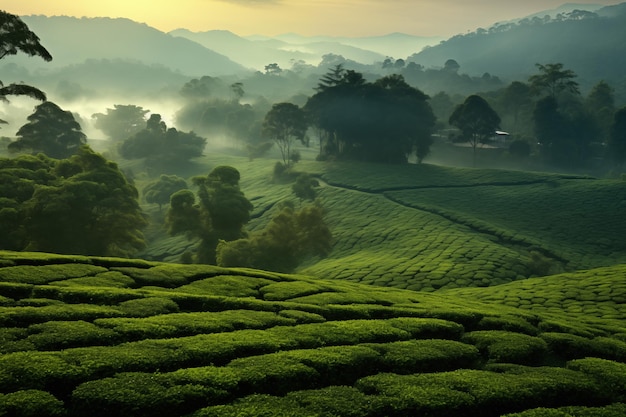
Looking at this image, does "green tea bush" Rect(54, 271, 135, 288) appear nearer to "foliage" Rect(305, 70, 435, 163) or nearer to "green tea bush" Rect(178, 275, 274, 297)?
"green tea bush" Rect(178, 275, 274, 297)

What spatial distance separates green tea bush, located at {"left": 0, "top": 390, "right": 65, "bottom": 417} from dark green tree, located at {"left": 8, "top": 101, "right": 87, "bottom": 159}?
97357 millimetres

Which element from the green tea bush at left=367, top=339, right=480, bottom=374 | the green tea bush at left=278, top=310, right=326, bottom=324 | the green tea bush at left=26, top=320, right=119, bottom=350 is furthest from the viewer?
the green tea bush at left=278, top=310, right=326, bottom=324

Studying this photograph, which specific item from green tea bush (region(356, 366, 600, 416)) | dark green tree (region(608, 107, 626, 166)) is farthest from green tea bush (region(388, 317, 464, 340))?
dark green tree (region(608, 107, 626, 166))

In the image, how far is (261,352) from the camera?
20.3m

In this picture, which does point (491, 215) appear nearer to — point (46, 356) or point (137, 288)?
point (137, 288)

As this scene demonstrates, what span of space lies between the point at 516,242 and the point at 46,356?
6851 cm

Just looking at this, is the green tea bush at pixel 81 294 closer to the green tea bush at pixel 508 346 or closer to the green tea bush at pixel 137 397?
the green tea bush at pixel 137 397

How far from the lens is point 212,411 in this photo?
15.3 metres

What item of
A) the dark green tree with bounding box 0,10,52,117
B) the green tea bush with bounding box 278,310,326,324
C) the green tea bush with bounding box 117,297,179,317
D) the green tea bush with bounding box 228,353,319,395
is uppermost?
the dark green tree with bounding box 0,10,52,117

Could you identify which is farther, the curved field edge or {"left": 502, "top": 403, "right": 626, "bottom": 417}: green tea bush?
{"left": 502, "top": 403, "right": 626, "bottom": 417}: green tea bush

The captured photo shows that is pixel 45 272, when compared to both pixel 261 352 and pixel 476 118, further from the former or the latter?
pixel 476 118

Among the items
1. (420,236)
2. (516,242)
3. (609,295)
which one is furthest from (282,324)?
(516,242)

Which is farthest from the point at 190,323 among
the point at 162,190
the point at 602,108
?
the point at 602,108

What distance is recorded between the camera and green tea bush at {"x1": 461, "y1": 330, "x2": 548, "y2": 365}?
2358 cm
